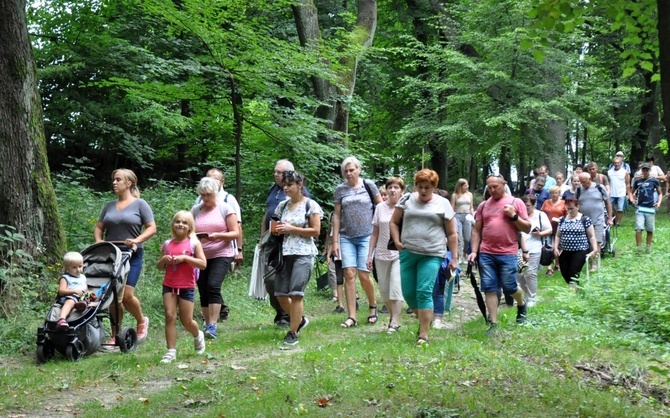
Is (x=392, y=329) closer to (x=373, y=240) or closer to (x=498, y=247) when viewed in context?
(x=373, y=240)

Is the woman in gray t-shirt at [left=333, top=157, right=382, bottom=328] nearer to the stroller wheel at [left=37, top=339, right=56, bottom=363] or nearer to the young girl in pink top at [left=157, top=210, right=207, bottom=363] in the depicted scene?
the young girl in pink top at [left=157, top=210, right=207, bottom=363]

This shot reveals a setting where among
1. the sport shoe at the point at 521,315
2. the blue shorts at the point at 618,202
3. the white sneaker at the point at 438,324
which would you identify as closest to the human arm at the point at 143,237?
the white sneaker at the point at 438,324

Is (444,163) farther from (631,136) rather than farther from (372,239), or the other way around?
(372,239)

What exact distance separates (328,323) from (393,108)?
18324mm

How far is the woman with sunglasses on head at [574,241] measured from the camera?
40.2ft

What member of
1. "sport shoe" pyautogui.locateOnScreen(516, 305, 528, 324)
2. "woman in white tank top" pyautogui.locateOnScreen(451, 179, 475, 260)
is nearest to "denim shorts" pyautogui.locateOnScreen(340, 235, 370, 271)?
"sport shoe" pyautogui.locateOnScreen(516, 305, 528, 324)

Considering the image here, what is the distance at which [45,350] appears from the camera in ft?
25.8

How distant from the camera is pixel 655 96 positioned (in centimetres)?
2795

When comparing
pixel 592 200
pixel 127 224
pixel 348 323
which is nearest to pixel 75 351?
pixel 127 224

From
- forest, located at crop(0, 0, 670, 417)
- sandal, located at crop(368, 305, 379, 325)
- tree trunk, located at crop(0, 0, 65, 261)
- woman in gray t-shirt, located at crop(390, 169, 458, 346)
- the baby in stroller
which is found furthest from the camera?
sandal, located at crop(368, 305, 379, 325)

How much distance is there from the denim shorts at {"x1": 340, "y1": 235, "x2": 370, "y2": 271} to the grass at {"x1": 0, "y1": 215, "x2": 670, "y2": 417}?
90 cm

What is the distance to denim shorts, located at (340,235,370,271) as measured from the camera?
10148mm

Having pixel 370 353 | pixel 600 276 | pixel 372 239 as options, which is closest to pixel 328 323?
pixel 372 239

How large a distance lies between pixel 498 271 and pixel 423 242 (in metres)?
1.60
